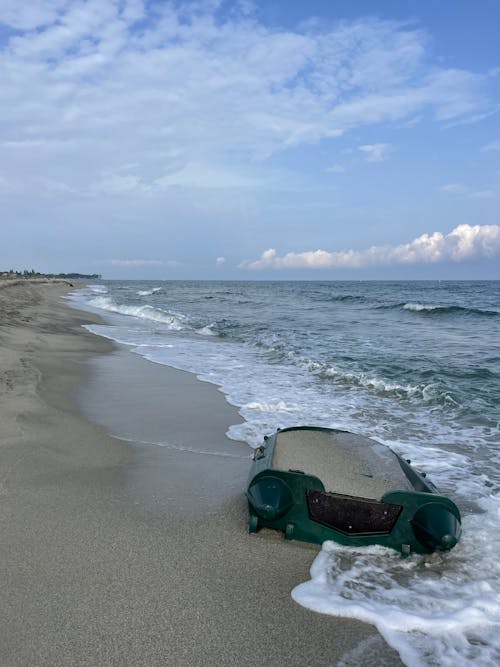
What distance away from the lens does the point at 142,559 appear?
3.61 m

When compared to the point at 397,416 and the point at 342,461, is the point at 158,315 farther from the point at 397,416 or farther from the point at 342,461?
the point at 342,461

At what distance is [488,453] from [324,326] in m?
17.6

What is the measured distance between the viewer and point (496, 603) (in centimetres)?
332

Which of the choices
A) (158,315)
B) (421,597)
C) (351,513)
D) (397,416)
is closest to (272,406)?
(397,416)

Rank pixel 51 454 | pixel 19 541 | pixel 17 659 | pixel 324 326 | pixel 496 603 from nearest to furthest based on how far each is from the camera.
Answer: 1. pixel 17 659
2. pixel 496 603
3. pixel 19 541
4. pixel 51 454
5. pixel 324 326

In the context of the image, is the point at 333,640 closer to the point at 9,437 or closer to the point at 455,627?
the point at 455,627

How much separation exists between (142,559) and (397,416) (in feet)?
19.9

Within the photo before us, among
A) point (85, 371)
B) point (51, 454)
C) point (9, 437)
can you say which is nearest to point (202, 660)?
point (51, 454)

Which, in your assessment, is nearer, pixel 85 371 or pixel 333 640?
pixel 333 640

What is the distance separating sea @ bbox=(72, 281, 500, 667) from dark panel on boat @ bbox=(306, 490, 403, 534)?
20 cm

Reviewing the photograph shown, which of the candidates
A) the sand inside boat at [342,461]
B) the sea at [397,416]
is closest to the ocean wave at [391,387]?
the sea at [397,416]

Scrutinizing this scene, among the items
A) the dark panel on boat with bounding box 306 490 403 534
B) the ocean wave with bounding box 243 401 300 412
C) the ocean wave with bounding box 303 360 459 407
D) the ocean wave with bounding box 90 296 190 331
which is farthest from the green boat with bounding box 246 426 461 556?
the ocean wave with bounding box 90 296 190 331

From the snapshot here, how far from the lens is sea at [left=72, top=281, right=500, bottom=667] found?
3172 millimetres

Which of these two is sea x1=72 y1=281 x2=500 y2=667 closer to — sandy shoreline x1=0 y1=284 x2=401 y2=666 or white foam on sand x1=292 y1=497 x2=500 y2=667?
white foam on sand x1=292 y1=497 x2=500 y2=667
